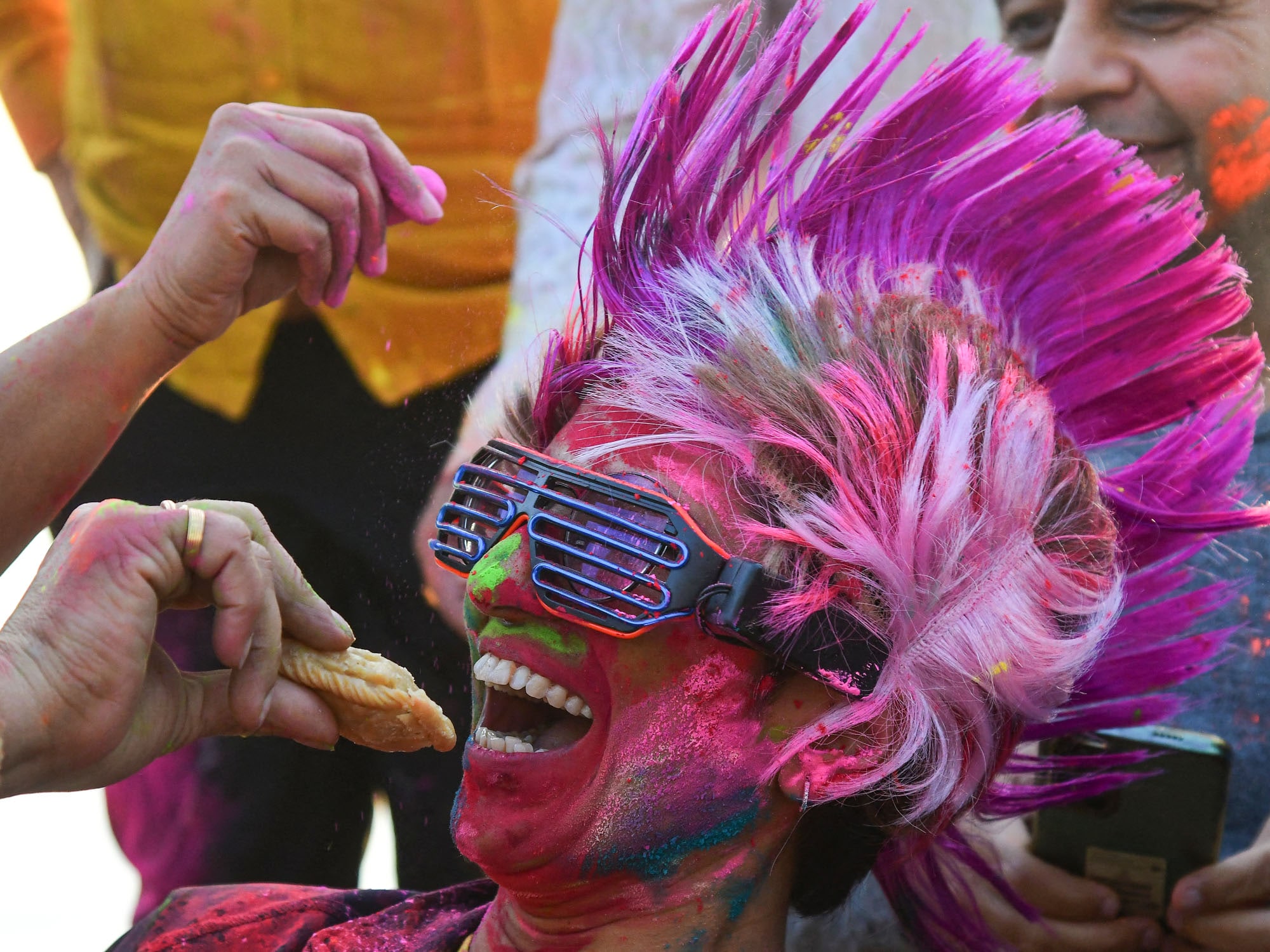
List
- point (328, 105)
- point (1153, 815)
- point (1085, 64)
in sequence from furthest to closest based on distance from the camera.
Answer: point (328, 105) < point (1085, 64) < point (1153, 815)

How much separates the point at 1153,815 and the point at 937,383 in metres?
1.09

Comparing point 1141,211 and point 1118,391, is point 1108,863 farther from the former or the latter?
point 1141,211

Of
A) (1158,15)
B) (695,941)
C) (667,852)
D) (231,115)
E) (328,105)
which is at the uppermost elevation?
(1158,15)

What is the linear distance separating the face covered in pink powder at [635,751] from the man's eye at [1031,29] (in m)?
1.27

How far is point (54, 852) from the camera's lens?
8.87 ft

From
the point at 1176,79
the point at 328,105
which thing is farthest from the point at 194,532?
the point at 1176,79

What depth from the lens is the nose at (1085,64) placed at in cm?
219

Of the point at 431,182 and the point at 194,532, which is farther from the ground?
the point at 431,182

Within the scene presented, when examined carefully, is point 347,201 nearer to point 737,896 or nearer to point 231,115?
point 231,115

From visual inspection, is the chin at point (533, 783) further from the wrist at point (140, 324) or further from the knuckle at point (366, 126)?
the knuckle at point (366, 126)

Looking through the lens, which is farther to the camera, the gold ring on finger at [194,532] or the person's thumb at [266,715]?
the person's thumb at [266,715]

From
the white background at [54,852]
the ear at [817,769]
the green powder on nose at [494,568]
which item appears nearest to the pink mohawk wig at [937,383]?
the ear at [817,769]

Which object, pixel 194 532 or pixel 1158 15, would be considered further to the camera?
pixel 1158 15

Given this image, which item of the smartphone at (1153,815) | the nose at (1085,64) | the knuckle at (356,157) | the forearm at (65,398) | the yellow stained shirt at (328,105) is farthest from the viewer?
the yellow stained shirt at (328,105)
